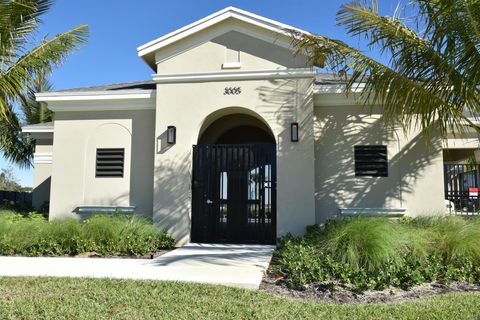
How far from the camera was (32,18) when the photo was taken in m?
10.2

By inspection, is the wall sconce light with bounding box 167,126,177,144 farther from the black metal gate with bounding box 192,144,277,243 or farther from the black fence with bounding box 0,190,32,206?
the black fence with bounding box 0,190,32,206

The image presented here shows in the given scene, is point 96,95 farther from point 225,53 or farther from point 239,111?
point 239,111

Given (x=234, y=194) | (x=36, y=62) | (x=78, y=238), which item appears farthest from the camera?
(x=234, y=194)

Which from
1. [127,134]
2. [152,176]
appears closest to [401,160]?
[152,176]

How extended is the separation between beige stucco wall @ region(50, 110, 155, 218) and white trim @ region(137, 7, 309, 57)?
1.93 m

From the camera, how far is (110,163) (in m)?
12.5

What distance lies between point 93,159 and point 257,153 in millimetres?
5060

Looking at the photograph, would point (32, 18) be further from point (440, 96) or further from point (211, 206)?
point (440, 96)

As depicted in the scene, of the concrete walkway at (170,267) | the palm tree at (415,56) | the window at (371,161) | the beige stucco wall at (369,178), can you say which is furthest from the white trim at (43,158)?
the window at (371,161)

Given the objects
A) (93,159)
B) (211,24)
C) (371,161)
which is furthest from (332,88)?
(93,159)

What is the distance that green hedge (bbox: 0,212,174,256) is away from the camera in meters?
9.51

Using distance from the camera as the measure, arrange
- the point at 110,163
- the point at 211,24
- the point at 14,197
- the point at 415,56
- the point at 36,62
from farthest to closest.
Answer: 1. the point at 14,197
2. the point at 110,163
3. the point at 211,24
4. the point at 36,62
5. the point at 415,56

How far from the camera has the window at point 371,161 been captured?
11.5 meters

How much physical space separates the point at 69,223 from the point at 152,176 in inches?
110
